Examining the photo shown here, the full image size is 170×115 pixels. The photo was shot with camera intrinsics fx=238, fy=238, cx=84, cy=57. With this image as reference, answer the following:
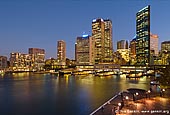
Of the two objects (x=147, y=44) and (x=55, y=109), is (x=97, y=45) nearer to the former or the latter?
(x=147, y=44)

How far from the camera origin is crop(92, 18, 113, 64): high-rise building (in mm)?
A: 146125

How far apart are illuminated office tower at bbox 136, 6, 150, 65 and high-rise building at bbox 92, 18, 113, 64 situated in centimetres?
2243

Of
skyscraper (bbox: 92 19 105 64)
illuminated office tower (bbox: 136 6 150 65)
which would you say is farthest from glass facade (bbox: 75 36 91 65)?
illuminated office tower (bbox: 136 6 150 65)

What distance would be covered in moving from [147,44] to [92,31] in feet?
150

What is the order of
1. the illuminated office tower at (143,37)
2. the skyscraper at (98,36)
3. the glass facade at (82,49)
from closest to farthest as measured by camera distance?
the illuminated office tower at (143,37), the glass facade at (82,49), the skyscraper at (98,36)

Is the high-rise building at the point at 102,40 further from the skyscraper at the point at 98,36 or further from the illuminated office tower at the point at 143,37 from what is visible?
the illuminated office tower at the point at 143,37

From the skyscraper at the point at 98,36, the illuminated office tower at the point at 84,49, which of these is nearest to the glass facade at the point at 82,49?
the illuminated office tower at the point at 84,49

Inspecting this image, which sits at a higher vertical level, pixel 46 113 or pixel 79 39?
pixel 79 39

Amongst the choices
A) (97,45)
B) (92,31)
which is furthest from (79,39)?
(92,31)

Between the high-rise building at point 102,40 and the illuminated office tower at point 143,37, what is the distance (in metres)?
22.4

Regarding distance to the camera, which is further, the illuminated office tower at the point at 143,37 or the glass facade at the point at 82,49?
the glass facade at the point at 82,49

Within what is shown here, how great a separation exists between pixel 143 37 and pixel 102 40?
33.6m

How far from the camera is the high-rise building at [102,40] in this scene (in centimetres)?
14612

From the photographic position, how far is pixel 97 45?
499 feet
